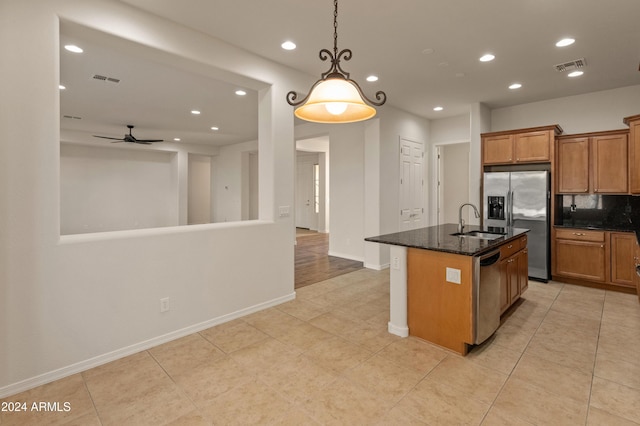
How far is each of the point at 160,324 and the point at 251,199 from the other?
25.7 feet

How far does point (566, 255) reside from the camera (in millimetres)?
4684

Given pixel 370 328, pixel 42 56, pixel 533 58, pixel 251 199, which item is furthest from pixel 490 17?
pixel 251 199

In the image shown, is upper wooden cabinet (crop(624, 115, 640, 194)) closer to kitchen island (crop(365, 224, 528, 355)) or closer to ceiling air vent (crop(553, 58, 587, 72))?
ceiling air vent (crop(553, 58, 587, 72))

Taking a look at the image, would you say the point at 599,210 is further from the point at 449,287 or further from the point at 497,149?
the point at 449,287

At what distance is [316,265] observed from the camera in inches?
232

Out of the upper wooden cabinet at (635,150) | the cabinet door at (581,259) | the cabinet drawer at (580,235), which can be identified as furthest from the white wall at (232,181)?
the upper wooden cabinet at (635,150)

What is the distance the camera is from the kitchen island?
262 centimetres

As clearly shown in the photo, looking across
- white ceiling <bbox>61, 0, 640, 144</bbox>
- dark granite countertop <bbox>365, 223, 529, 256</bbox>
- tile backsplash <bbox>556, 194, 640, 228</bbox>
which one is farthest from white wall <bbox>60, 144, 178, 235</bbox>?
tile backsplash <bbox>556, 194, 640, 228</bbox>

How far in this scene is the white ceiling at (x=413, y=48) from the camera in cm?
274

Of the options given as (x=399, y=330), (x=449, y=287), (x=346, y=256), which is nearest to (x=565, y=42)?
(x=449, y=287)

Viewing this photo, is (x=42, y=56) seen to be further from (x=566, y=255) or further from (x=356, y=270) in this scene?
(x=566, y=255)

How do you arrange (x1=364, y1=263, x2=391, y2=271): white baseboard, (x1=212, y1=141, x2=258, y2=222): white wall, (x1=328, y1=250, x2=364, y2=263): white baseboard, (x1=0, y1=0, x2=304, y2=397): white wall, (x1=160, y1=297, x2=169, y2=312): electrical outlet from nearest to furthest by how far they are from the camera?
(x1=0, y1=0, x2=304, y2=397): white wall → (x1=160, y1=297, x2=169, y2=312): electrical outlet → (x1=364, y1=263, x2=391, y2=271): white baseboard → (x1=328, y1=250, x2=364, y2=263): white baseboard → (x1=212, y1=141, x2=258, y2=222): white wall

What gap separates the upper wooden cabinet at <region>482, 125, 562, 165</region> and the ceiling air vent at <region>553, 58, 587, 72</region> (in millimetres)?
968

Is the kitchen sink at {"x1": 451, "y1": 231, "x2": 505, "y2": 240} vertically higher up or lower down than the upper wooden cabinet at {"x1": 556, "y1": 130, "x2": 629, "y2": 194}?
lower down
